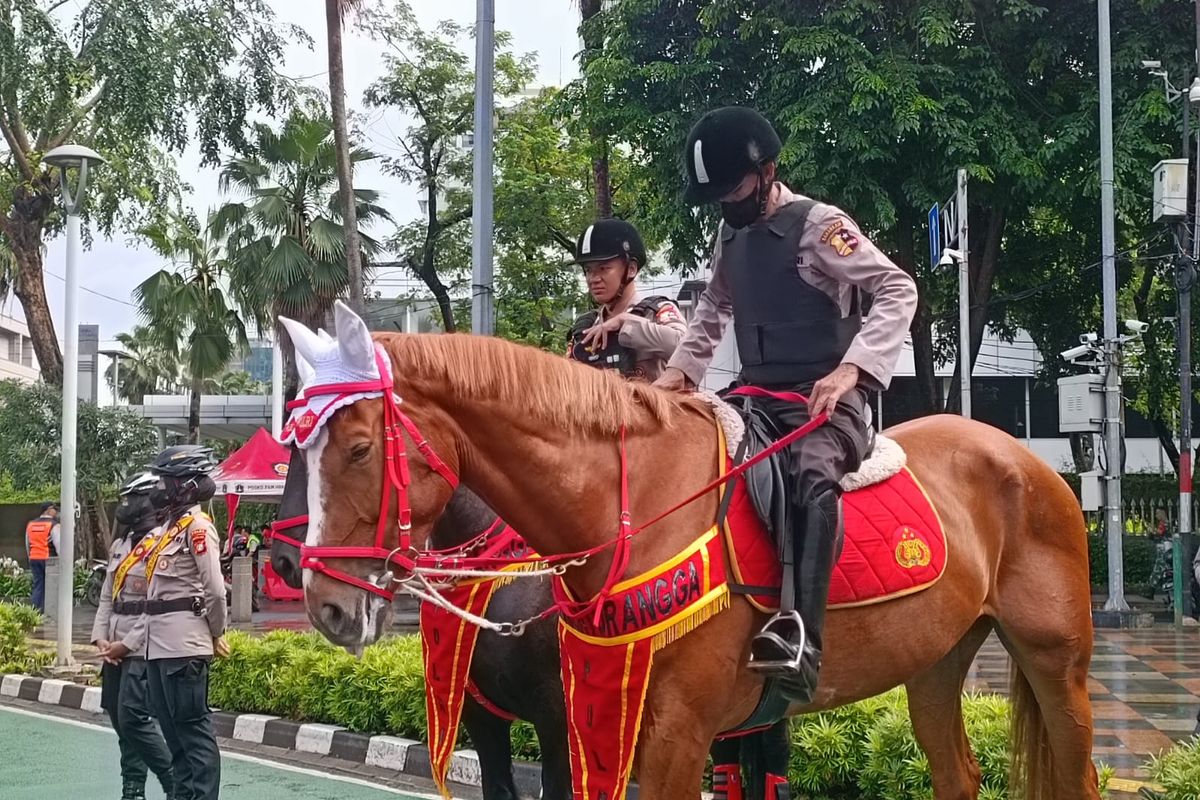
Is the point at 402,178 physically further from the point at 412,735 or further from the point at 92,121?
the point at 412,735

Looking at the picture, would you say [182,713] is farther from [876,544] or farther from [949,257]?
[949,257]

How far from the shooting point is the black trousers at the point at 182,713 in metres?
6.19

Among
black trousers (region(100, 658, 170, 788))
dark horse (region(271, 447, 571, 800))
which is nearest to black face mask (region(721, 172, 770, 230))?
dark horse (region(271, 447, 571, 800))

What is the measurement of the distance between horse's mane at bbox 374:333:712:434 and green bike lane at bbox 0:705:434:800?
4.50 meters

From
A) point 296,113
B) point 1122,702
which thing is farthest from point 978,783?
point 296,113

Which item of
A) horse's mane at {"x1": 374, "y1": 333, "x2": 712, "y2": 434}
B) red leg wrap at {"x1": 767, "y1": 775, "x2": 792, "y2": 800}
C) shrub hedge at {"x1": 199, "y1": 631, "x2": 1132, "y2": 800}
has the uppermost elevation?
horse's mane at {"x1": 374, "y1": 333, "x2": 712, "y2": 434}

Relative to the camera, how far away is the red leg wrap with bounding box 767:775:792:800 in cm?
501

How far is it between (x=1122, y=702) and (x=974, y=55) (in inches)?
410

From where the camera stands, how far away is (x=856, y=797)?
6.31 m

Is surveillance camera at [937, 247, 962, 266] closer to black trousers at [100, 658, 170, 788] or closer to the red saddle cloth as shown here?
black trousers at [100, 658, 170, 788]

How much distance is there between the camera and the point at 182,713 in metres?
6.23

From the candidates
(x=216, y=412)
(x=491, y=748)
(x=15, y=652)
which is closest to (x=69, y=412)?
(x=15, y=652)

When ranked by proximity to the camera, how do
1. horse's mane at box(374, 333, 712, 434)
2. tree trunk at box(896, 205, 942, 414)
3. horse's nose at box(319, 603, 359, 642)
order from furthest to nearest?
tree trunk at box(896, 205, 942, 414), horse's mane at box(374, 333, 712, 434), horse's nose at box(319, 603, 359, 642)

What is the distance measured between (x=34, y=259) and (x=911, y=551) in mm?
20086
